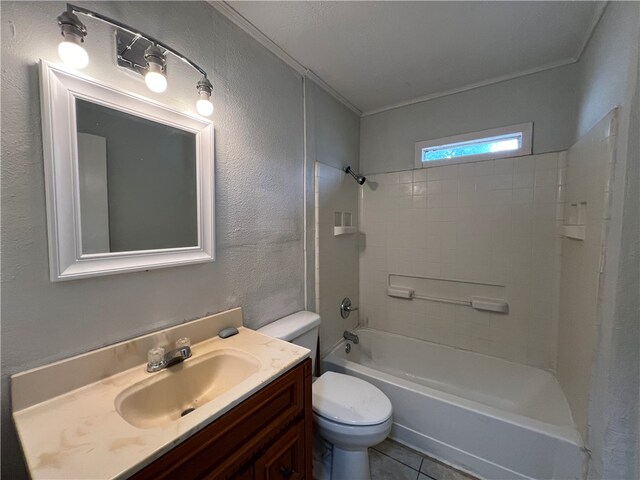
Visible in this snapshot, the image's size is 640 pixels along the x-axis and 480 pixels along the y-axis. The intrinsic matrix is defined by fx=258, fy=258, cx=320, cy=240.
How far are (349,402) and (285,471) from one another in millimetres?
472

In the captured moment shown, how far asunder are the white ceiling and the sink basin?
1580mm

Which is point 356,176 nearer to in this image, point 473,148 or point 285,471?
point 473,148

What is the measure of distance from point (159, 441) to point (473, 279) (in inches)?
82.5

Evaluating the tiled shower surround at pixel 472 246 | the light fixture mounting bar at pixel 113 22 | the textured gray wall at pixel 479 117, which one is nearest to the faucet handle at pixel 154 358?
the light fixture mounting bar at pixel 113 22

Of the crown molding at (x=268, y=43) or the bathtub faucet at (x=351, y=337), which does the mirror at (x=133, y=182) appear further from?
the bathtub faucet at (x=351, y=337)

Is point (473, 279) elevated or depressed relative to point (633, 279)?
depressed

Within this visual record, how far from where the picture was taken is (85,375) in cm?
82

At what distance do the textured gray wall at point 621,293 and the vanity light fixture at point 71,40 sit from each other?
1.80 m

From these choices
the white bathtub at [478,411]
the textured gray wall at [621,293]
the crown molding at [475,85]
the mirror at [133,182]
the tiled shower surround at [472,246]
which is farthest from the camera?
the tiled shower surround at [472,246]

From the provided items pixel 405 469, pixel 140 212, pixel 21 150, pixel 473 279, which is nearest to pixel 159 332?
pixel 140 212

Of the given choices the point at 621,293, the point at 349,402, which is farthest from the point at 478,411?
the point at 621,293

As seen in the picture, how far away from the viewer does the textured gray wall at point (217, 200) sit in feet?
2.32

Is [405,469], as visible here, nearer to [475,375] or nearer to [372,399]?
[372,399]

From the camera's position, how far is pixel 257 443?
0.83 metres
